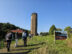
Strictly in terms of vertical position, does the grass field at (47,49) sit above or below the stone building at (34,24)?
below

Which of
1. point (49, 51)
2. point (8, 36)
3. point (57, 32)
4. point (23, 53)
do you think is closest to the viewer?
point (49, 51)

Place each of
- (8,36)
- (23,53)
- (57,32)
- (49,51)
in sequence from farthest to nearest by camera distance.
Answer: (57,32) → (8,36) → (23,53) → (49,51)

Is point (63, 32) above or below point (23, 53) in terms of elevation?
above

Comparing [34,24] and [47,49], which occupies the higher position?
[34,24]

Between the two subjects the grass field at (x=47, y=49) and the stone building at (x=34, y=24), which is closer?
the grass field at (x=47, y=49)

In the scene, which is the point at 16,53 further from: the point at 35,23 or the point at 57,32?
the point at 35,23

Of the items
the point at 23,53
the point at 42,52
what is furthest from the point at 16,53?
the point at 42,52

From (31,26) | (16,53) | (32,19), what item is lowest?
(16,53)

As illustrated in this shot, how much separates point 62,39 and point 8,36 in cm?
583

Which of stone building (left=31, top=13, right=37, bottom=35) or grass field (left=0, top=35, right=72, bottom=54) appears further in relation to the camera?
stone building (left=31, top=13, right=37, bottom=35)

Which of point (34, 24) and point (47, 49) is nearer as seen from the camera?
point (47, 49)

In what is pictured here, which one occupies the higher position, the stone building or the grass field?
the stone building

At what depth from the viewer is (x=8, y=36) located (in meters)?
8.31

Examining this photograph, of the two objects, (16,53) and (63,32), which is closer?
(16,53)
